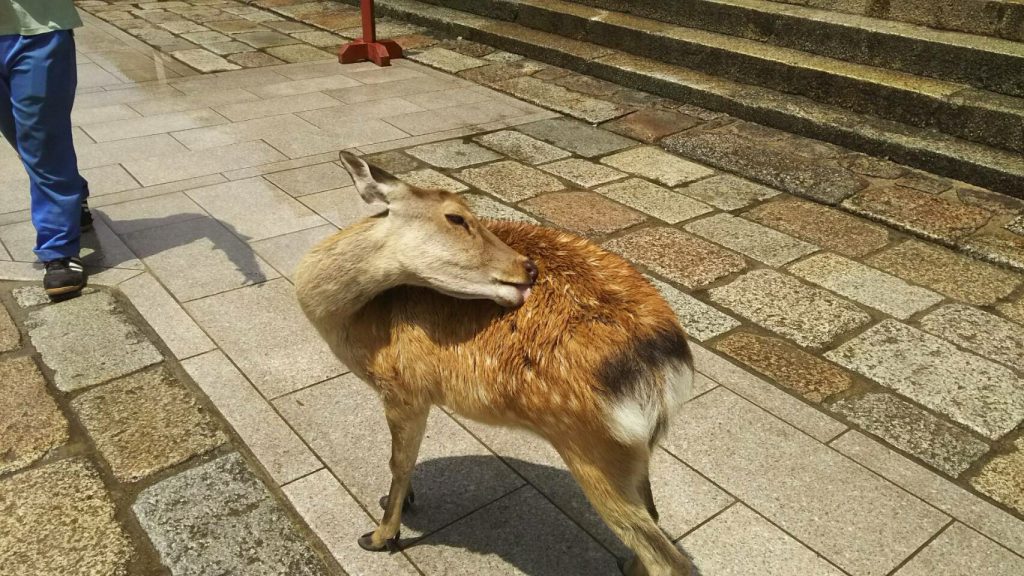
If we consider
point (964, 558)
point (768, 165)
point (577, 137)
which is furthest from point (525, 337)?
point (577, 137)

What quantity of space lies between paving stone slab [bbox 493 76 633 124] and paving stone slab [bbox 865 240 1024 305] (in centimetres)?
336

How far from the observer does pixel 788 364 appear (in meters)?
4.13

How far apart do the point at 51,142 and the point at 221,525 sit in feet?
8.92

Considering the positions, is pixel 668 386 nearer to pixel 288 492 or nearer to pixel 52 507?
pixel 288 492

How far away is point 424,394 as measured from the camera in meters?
2.60

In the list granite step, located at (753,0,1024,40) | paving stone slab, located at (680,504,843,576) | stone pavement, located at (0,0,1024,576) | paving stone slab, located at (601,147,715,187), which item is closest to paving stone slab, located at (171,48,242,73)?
stone pavement, located at (0,0,1024,576)

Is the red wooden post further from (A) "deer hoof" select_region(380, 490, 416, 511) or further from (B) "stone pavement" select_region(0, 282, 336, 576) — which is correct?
(A) "deer hoof" select_region(380, 490, 416, 511)

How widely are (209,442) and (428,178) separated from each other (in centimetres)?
337

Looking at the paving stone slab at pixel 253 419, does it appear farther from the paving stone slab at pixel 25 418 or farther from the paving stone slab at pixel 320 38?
the paving stone slab at pixel 320 38

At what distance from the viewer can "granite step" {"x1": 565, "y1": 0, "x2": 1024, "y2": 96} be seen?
6.82 meters

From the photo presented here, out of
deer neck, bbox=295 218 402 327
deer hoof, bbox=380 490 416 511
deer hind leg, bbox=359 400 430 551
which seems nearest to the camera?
deer neck, bbox=295 218 402 327

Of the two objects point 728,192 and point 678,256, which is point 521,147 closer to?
point 728,192

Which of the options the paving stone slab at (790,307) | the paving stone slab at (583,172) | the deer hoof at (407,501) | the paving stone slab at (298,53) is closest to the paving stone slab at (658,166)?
the paving stone slab at (583,172)

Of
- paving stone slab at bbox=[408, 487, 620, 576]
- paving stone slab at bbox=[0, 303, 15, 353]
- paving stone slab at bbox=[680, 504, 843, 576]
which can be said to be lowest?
paving stone slab at bbox=[0, 303, 15, 353]
